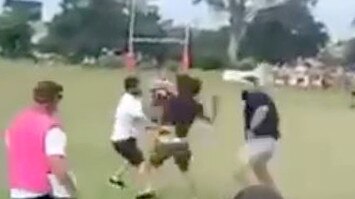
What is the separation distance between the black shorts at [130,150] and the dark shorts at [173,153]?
0.70ft

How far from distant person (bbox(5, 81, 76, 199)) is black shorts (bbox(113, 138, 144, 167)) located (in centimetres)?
443

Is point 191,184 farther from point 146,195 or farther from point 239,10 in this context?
point 239,10

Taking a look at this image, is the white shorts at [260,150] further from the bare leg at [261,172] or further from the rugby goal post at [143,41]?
the rugby goal post at [143,41]

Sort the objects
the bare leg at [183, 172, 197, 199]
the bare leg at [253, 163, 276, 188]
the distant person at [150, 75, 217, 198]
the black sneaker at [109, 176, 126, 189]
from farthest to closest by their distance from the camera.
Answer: the black sneaker at [109, 176, 126, 189] → the bare leg at [183, 172, 197, 199] → the distant person at [150, 75, 217, 198] → the bare leg at [253, 163, 276, 188]

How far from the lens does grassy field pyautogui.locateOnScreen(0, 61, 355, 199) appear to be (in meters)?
13.9

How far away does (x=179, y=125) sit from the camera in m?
12.6

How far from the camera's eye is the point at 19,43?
32000 millimetres

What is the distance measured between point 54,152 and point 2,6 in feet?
75.9

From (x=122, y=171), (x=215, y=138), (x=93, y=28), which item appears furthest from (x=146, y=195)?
(x=93, y=28)

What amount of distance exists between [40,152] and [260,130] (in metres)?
3.72

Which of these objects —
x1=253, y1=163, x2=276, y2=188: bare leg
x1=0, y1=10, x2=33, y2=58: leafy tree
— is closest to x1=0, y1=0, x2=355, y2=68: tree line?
x1=0, y1=10, x2=33, y2=58: leafy tree

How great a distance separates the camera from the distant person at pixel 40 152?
7.61 metres

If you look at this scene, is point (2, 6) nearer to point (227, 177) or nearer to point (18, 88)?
point (18, 88)

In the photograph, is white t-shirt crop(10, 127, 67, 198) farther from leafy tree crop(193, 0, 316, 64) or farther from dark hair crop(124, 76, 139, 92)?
leafy tree crop(193, 0, 316, 64)
